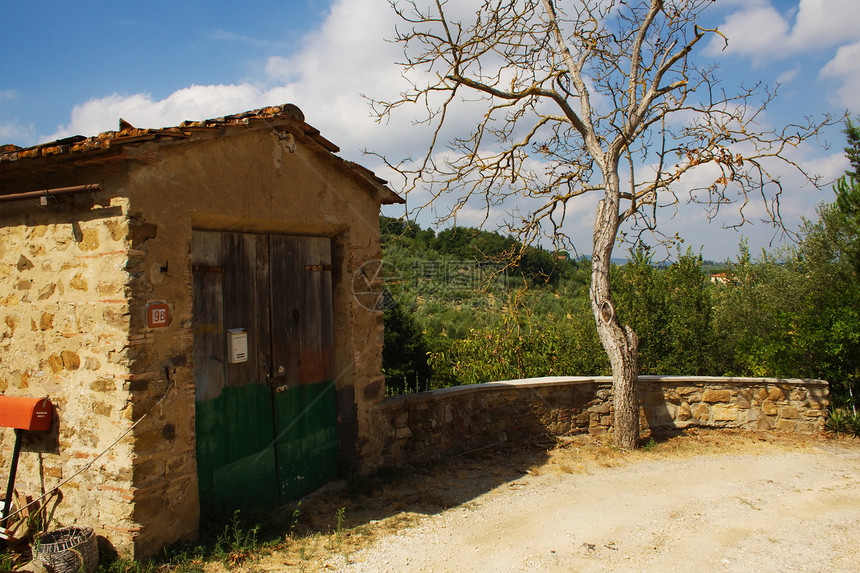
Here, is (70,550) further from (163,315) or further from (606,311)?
(606,311)

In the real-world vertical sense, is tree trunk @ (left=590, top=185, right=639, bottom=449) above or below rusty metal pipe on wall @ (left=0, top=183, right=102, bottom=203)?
below

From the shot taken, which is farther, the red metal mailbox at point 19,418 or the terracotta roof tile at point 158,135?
the red metal mailbox at point 19,418

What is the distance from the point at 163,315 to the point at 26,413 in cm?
116

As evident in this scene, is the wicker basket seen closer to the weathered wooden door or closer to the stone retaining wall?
the weathered wooden door

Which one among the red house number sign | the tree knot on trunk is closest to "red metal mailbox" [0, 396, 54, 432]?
the red house number sign

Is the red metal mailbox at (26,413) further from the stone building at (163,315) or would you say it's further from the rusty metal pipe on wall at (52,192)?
the rusty metal pipe on wall at (52,192)

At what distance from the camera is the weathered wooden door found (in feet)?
14.6

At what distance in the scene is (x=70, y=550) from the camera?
3.48 m

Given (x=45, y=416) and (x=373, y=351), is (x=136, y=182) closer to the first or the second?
(x=45, y=416)

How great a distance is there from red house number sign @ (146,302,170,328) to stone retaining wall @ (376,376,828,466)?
11.2ft

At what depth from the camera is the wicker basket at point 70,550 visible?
11.2ft

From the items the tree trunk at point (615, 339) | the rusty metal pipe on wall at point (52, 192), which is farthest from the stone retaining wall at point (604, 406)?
the rusty metal pipe on wall at point (52, 192)

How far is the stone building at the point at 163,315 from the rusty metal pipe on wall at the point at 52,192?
0.01 metres

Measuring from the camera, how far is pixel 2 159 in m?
4.05
